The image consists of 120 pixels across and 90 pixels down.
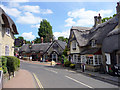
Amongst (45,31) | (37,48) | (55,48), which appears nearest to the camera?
(55,48)

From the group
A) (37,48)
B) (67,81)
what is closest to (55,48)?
(37,48)

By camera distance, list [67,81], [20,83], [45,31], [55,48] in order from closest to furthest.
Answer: [20,83]
[67,81]
[55,48]
[45,31]

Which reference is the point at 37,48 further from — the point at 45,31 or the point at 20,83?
the point at 20,83

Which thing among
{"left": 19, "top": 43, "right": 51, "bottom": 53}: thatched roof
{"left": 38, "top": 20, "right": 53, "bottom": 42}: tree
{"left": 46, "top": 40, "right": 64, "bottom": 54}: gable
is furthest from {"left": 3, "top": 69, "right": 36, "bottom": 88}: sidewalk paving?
{"left": 38, "top": 20, "right": 53, "bottom": 42}: tree

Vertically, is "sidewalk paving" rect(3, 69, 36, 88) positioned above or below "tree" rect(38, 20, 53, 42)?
below

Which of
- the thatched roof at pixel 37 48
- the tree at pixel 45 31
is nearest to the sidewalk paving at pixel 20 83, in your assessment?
the thatched roof at pixel 37 48

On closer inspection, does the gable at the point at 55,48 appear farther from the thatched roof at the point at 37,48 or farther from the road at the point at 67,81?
the road at the point at 67,81

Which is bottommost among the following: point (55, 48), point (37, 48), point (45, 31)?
point (55, 48)

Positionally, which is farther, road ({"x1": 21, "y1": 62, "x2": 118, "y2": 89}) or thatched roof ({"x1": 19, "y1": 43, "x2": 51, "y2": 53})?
thatched roof ({"x1": 19, "y1": 43, "x2": 51, "y2": 53})

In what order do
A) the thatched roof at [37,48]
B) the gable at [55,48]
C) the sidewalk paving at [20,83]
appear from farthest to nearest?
the thatched roof at [37,48], the gable at [55,48], the sidewalk paving at [20,83]

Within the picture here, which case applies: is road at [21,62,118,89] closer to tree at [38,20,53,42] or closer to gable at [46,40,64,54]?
gable at [46,40,64,54]

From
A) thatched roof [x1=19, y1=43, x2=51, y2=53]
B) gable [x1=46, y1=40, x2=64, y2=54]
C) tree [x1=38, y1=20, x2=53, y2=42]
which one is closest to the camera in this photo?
gable [x1=46, y1=40, x2=64, y2=54]

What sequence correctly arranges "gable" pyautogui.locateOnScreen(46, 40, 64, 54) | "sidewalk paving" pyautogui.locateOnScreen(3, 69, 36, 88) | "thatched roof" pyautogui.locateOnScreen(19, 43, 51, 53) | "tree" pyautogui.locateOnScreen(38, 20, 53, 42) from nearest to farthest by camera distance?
"sidewalk paving" pyautogui.locateOnScreen(3, 69, 36, 88)
"gable" pyautogui.locateOnScreen(46, 40, 64, 54)
"thatched roof" pyautogui.locateOnScreen(19, 43, 51, 53)
"tree" pyautogui.locateOnScreen(38, 20, 53, 42)

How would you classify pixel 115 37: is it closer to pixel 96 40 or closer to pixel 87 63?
pixel 96 40
